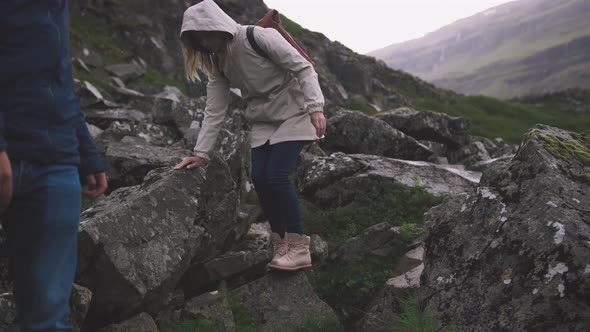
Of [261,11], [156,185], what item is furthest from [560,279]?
[261,11]

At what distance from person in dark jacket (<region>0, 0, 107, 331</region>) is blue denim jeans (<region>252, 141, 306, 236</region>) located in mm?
3498

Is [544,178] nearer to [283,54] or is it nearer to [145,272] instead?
[283,54]

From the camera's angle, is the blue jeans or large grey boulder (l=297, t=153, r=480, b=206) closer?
the blue jeans

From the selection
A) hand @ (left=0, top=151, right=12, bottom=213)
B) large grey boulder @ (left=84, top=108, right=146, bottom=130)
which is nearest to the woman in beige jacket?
hand @ (left=0, top=151, right=12, bottom=213)

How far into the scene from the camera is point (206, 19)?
244 inches

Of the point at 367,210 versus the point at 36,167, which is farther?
the point at 367,210

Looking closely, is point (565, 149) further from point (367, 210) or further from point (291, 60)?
point (367, 210)

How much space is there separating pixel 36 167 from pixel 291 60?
389cm

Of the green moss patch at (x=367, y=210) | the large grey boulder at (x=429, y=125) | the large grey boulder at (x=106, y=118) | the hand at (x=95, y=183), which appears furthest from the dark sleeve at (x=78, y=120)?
the large grey boulder at (x=429, y=125)

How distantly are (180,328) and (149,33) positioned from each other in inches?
1535

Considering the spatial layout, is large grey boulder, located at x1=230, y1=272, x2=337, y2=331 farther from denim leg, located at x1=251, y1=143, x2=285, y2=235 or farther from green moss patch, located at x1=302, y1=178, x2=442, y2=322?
denim leg, located at x1=251, y1=143, x2=285, y2=235

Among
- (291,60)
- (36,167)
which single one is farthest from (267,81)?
(36,167)

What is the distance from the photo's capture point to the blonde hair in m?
6.57

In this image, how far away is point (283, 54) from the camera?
639 centimetres
